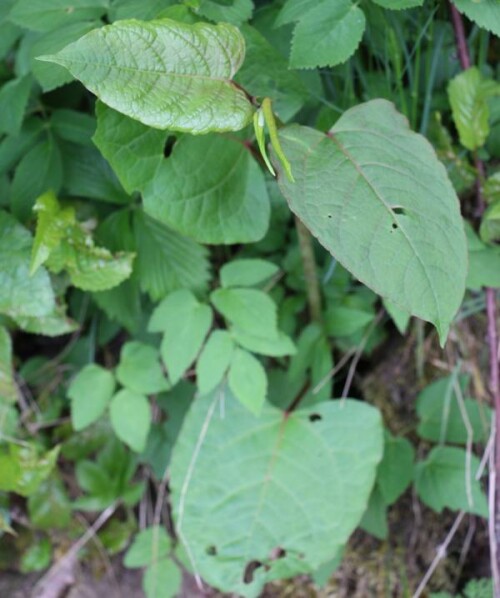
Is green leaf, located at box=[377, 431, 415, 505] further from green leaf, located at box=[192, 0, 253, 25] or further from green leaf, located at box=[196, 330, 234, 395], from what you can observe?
green leaf, located at box=[192, 0, 253, 25]

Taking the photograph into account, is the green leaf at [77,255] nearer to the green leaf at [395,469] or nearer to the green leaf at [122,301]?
the green leaf at [122,301]

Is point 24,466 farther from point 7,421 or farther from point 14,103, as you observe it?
point 14,103

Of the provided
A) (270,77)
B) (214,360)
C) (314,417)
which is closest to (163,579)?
(314,417)

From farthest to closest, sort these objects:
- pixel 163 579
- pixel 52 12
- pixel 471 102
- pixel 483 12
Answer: pixel 163 579
pixel 471 102
pixel 52 12
pixel 483 12

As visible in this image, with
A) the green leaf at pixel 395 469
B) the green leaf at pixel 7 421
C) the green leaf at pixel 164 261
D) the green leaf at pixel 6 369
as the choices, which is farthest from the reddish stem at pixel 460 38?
the green leaf at pixel 7 421

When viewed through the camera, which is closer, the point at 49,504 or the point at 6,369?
the point at 6,369

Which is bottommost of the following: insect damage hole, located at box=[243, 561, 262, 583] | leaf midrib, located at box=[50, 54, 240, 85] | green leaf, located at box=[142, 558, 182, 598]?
green leaf, located at box=[142, 558, 182, 598]

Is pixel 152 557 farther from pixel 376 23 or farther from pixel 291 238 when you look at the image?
pixel 376 23

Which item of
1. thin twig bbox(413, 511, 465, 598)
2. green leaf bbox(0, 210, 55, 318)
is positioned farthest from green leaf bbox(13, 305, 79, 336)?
thin twig bbox(413, 511, 465, 598)
